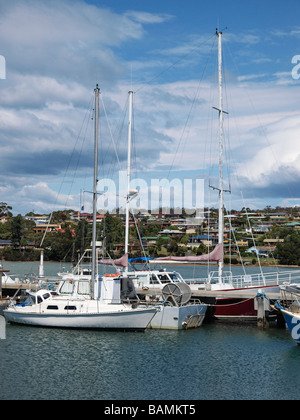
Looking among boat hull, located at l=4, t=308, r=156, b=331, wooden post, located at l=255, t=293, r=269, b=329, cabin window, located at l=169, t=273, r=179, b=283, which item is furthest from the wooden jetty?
boat hull, located at l=4, t=308, r=156, b=331

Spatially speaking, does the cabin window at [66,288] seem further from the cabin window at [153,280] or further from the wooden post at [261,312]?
the wooden post at [261,312]

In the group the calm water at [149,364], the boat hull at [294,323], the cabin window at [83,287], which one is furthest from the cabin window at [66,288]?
the boat hull at [294,323]

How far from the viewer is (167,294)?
34.2 meters

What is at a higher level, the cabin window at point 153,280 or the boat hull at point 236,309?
the cabin window at point 153,280

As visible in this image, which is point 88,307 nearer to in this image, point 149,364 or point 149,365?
point 149,364

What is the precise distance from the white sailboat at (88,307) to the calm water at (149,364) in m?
0.59

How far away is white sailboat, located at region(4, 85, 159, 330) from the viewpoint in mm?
31547

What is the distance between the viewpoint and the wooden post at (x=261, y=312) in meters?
34.4
